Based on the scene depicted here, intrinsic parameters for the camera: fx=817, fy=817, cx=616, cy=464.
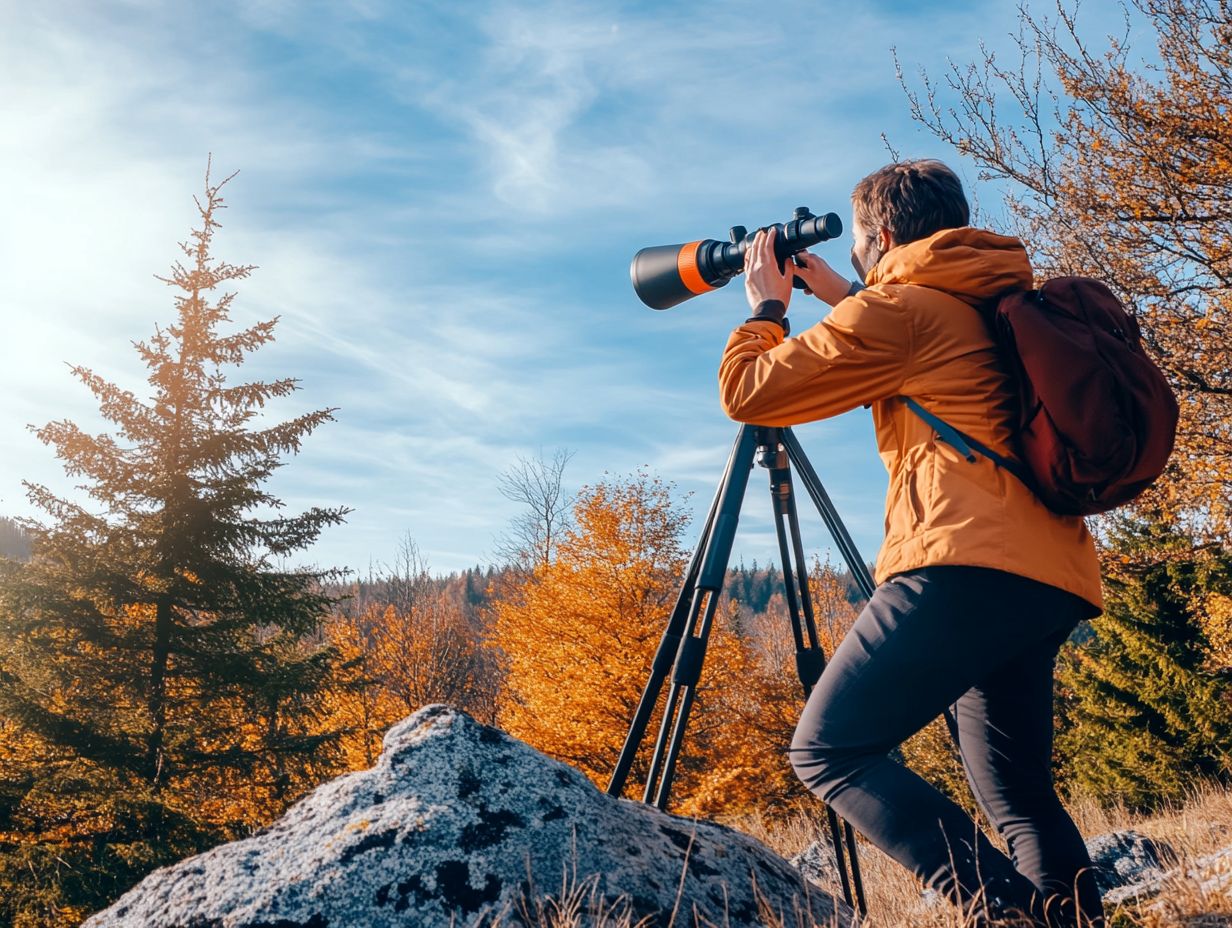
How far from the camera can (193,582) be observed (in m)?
11.9

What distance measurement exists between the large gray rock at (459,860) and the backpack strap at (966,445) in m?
1.05

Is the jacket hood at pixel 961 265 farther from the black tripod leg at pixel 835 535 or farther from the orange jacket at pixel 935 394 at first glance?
the black tripod leg at pixel 835 535

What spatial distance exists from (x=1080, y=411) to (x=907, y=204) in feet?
2.16

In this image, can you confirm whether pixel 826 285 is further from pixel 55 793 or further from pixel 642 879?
pixel 55 793

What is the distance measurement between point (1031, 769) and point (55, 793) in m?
11.3

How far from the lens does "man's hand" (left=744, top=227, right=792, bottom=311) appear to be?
2.14 m

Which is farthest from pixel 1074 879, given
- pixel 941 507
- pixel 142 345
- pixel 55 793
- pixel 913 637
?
pixel 142 345

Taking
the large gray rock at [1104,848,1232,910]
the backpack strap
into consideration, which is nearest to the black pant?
the backpack strap

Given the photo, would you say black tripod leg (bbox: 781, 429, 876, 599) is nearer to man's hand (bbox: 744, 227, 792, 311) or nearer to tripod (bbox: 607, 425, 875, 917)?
tripod (bbox: 607, 425, 875, 917)

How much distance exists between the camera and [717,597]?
7.80 ft

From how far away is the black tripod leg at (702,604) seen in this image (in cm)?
229

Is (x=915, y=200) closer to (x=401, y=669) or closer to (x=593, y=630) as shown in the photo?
(x=593, y=630)

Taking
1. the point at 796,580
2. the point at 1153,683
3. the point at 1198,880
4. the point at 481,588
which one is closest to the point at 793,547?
the point at 796,580

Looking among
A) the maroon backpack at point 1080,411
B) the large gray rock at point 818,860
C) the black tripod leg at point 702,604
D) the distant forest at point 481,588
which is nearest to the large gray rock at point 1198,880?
the maroon backpack at point 1080,411
